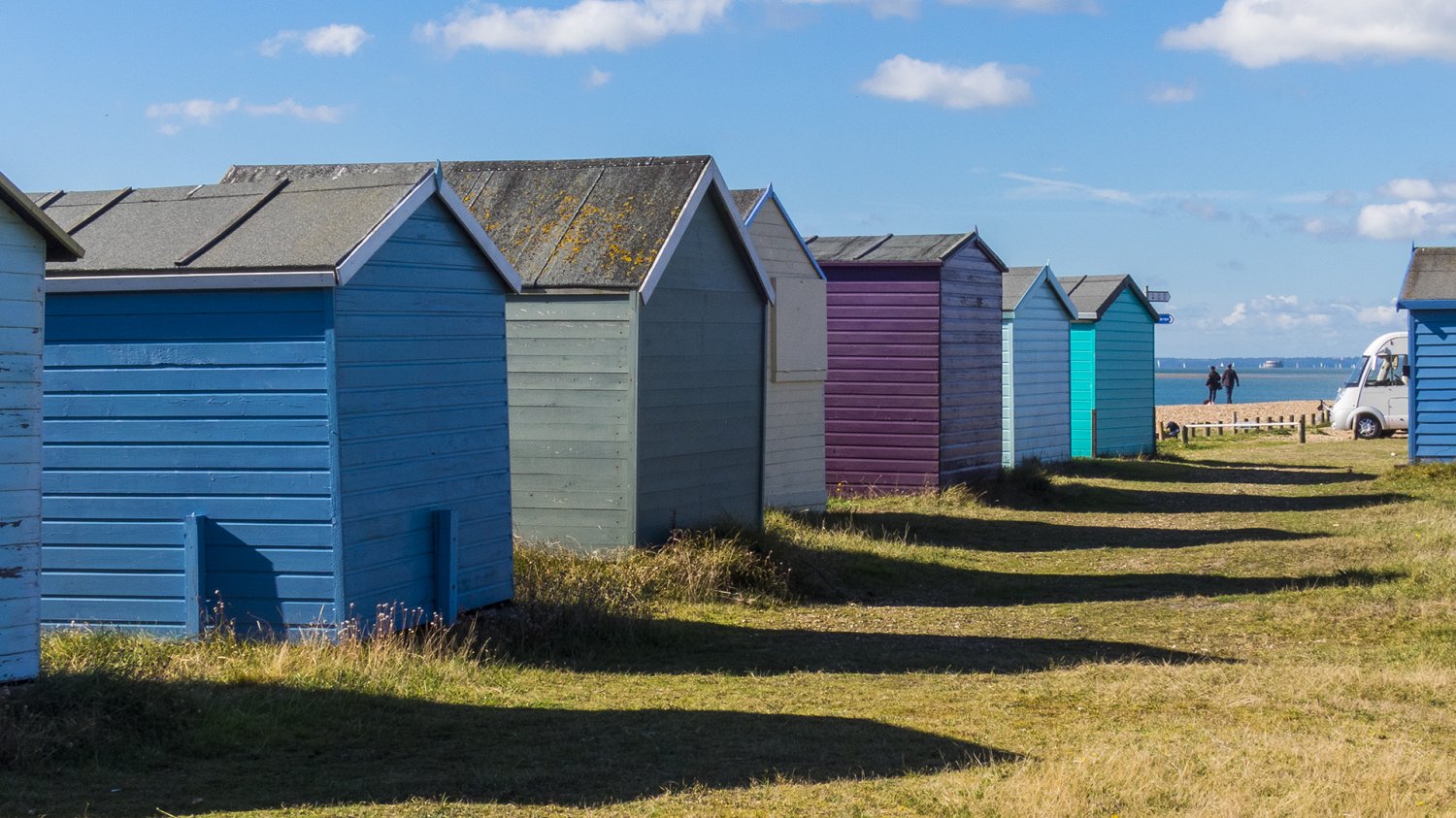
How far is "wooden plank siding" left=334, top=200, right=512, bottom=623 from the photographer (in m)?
9.70

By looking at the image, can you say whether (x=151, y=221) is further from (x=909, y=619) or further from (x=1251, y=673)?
(x=1251, y=673)

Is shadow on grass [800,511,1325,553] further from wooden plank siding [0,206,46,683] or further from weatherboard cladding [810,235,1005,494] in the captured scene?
wooden plank siding [0,206,46,683]

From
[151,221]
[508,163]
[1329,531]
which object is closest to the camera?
[151,221]

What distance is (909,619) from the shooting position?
12.7m

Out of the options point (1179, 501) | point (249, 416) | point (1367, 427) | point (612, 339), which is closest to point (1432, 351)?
point (1179, 501)

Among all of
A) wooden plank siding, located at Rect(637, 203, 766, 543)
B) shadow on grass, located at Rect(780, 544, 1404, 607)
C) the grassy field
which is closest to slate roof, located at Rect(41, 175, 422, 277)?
the grassy field

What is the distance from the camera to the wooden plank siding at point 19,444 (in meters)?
7.61

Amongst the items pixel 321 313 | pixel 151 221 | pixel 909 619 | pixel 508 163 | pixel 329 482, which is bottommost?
pixel 909 619

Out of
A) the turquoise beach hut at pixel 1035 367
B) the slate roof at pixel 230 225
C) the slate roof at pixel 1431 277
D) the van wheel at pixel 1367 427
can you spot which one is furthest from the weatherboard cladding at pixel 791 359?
the van wheel at pixel 1367 427

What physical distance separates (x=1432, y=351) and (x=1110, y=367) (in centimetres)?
766

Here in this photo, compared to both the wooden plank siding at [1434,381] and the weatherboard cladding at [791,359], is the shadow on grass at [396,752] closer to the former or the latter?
the weatherboard cladding at [791,359]

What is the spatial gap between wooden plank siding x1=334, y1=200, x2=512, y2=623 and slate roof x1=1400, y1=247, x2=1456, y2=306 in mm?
16697

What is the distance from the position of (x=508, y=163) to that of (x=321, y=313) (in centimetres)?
578

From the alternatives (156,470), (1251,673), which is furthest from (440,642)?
(1251,673)
